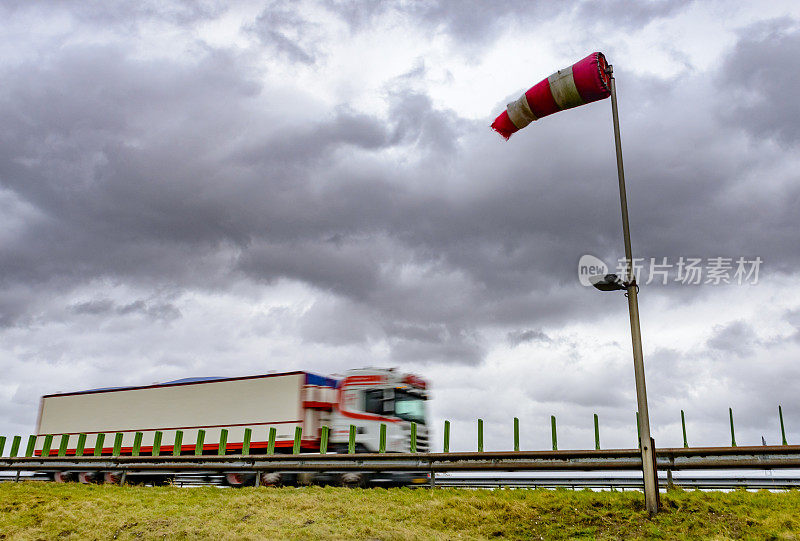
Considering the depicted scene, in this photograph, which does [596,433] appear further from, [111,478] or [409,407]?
[111,478]

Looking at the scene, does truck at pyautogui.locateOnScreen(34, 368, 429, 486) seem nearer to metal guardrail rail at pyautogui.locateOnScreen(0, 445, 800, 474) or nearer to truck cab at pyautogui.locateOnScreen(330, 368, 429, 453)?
truck cab at pyautogui.locateOnScreen(330, 368, 429, 453)

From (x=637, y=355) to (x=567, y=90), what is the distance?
16.7 ft

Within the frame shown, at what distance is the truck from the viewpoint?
68.5 ft

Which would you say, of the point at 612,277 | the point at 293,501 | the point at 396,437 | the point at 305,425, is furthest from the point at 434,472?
the point at 305,425

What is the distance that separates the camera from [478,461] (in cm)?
1381

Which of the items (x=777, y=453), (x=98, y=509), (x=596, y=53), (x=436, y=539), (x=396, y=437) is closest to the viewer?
(x=436, y=539)

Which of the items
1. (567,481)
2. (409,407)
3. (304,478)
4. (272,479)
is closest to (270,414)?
(272,479)

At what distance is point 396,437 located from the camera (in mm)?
20812

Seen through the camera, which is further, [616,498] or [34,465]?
[34,465]

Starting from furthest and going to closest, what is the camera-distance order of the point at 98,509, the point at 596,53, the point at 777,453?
the point at 98,509
the point at 596,53
the point at 777,453

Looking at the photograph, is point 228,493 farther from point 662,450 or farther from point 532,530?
point 662,450

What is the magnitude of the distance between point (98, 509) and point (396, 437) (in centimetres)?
920

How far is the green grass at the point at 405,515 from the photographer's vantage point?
404 inches

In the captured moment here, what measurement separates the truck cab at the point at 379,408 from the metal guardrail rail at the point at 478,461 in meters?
4.54
